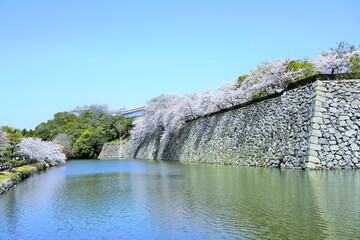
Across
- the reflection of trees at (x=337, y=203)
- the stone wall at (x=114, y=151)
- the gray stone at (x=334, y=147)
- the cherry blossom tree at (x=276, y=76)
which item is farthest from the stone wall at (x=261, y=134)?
the stone wall at (x=114, y=151)

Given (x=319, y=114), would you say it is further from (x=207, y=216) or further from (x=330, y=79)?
(x=207, y=216)

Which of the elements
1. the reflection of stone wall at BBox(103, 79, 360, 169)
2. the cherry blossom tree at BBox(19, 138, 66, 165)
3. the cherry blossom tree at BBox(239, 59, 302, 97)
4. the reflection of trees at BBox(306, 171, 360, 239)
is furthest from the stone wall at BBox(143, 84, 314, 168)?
the cherry blossom tree at BBox(19, 138, 66, 165)

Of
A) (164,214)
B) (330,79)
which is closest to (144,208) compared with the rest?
(164,214)

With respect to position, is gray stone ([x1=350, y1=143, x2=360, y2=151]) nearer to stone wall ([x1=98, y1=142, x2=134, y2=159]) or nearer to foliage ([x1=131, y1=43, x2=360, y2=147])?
foliage ([x1=131, y1=43, x2=360, y2=147])

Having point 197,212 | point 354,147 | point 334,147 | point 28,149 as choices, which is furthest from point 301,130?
point 28,149

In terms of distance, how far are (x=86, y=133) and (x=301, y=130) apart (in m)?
43.3

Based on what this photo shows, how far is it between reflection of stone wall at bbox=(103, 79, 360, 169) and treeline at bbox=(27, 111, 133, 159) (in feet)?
109

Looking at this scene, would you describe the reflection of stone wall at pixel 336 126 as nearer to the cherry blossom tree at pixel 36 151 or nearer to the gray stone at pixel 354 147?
the gray stone at pixel 354 147

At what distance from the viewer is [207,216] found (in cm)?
731

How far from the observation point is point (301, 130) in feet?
52.7

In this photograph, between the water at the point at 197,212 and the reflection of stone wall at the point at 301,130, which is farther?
the reflection of stone wall at the point at 301,130

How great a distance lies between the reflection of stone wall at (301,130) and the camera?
584 inches

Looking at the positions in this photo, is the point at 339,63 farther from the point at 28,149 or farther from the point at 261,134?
the point at 28,149

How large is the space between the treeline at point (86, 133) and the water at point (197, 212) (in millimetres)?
41139
